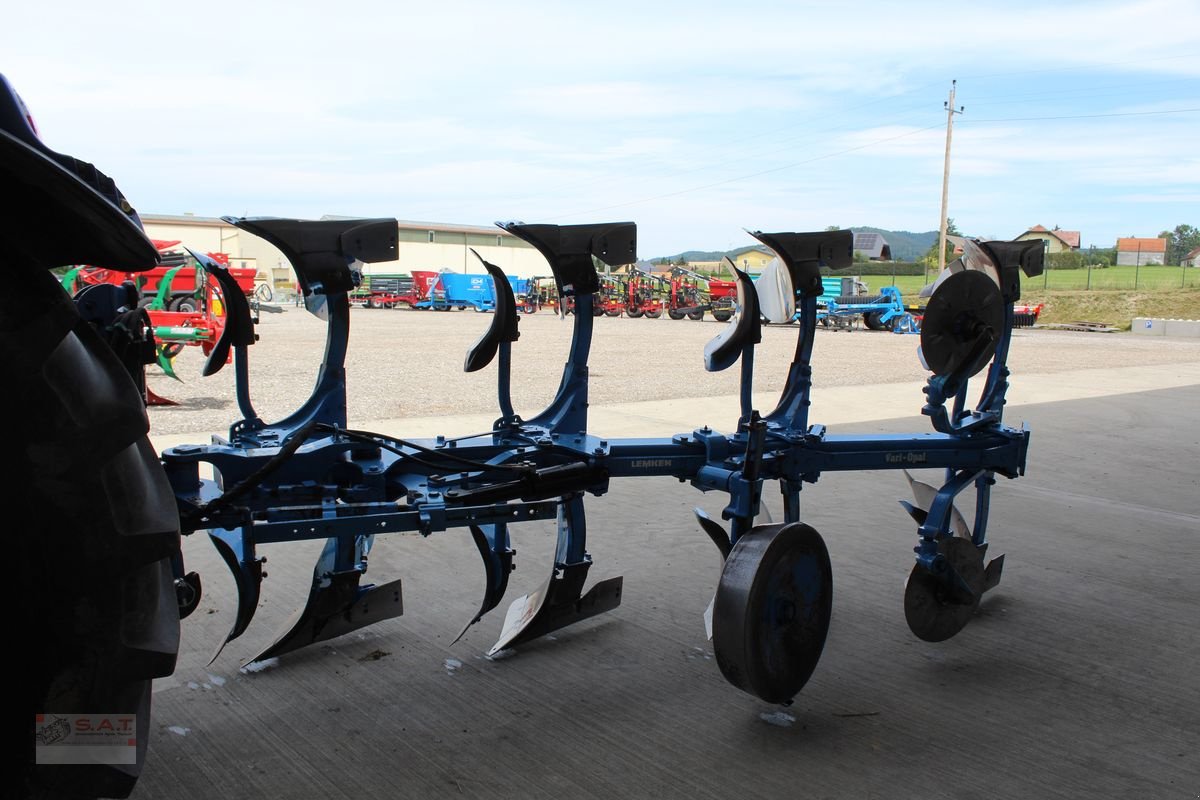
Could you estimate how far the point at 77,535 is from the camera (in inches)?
66.3

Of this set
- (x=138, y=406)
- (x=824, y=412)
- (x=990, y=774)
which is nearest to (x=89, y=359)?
(x=138, y=406)

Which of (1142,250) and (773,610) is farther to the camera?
(1142,250)

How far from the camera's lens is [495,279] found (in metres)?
3.57

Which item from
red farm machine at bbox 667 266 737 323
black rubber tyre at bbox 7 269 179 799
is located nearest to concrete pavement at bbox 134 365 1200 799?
black rubber tyre at bbox 7 269 179 799

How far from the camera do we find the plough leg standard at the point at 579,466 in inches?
121

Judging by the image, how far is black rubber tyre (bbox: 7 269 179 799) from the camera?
5.29 ft

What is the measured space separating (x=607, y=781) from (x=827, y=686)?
3.60ft

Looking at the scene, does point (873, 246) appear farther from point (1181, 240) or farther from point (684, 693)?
point (1181, 240)

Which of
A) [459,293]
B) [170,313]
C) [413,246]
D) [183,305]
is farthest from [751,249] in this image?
[413,246]

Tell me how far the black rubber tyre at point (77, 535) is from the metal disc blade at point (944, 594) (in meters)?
2.97

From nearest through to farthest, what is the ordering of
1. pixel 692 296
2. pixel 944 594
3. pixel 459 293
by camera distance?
pixel 944 594 < pixel 692 296 < pixel 459 293

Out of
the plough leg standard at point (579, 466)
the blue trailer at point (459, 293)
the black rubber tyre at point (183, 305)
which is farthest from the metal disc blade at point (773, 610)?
the blue trailer at point (459, 293)

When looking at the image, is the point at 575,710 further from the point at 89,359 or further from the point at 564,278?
the point at 89,359

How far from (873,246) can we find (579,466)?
1775 millimetres
